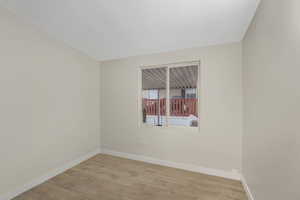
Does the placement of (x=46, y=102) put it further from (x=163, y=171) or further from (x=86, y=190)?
(x=163, y=171)

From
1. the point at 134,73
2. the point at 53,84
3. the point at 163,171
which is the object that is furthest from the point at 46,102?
the point at 163,171

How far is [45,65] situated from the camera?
210cm

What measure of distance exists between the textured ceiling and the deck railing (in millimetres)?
1031

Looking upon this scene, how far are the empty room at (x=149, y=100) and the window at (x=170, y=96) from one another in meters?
0.02

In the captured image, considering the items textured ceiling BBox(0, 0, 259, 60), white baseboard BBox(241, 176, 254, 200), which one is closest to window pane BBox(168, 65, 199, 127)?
textured ceiling BBox(0, 0, 259, 60)

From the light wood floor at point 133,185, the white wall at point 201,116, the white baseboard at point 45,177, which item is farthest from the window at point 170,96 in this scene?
the white baseboard at point 45,177

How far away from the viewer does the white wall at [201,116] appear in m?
2.11

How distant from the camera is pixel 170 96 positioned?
105 inches

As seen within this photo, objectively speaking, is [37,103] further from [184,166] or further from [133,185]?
[184,166]

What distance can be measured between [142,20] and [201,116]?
1810 millimetres

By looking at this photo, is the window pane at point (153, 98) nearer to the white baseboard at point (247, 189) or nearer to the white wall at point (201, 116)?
the white wall at point (201, 116)

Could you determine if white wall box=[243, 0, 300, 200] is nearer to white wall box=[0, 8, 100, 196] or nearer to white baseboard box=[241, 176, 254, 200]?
white baseboard box=[241, 176, 254, 200]

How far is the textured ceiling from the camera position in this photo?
1.54 metres

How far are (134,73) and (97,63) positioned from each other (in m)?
1.02
